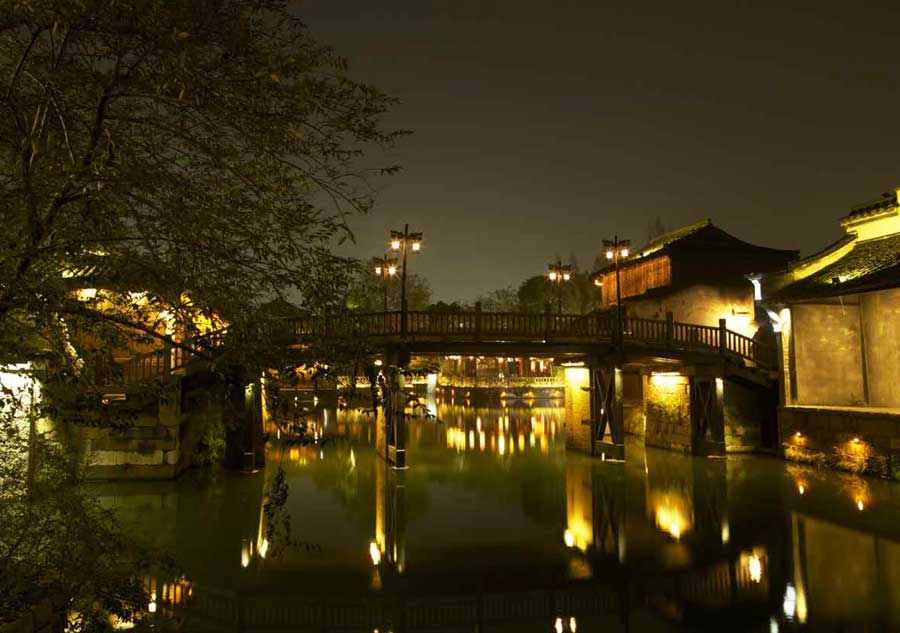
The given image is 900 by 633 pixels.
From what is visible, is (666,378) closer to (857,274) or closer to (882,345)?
(882,345)

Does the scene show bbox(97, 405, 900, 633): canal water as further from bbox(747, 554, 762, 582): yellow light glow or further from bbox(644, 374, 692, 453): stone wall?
bbox(644, 374, 692, 453): stone wall

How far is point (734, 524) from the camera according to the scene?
14.8m

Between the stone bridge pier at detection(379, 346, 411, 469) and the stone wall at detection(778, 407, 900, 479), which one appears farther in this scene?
the stone bridge pier at detection(379, 346, 411, 469)

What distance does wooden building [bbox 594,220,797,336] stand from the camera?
27156mm

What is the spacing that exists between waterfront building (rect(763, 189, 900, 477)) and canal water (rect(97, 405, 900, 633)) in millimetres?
1611

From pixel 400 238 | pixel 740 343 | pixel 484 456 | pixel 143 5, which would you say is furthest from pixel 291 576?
pixel 740 343

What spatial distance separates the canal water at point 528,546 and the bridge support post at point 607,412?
96 centimetres

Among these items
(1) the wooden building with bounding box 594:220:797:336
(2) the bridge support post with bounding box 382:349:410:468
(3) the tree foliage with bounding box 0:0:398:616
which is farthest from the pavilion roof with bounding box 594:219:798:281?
(3) the tree foliage with bounding box 0:0:398:616

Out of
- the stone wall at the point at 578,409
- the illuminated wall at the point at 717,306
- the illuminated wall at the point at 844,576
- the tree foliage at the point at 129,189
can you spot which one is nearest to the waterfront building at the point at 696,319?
the illuminated wall at the point at 717,306

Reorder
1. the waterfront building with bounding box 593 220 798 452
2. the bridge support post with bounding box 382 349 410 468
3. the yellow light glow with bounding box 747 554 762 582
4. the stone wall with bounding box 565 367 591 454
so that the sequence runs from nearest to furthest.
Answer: the yellow light glow with bounding box 747 554 762 582 → the bridge support post with bounding box 382 349 410 468 → the waterfront building with bounding box 593 220 798 452 → the stone wall with bounding box 565 367 591 454

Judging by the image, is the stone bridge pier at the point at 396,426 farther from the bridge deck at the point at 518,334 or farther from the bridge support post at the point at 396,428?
the bridge deck at the point at 518,334

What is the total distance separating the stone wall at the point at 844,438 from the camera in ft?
61.4

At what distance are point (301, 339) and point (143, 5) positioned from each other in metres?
2.70

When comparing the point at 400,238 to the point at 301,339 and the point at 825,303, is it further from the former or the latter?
the point at 301,339
